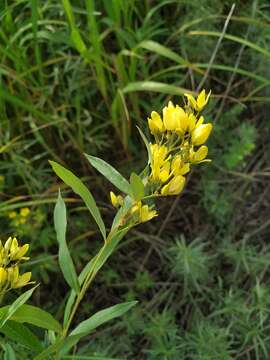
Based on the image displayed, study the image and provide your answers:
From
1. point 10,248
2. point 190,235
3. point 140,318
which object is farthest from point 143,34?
point 10,248

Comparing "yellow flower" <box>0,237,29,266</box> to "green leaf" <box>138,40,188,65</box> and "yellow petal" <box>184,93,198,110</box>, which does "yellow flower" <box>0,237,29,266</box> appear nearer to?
"yellow petal" <box>184,93,198,110</box>

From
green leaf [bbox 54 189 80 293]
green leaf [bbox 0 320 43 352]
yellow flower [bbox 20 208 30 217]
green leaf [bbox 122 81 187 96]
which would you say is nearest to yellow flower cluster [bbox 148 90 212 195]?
green leaf [bbox 54 189 80 293]

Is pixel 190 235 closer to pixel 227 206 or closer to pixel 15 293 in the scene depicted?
pixel 227 206

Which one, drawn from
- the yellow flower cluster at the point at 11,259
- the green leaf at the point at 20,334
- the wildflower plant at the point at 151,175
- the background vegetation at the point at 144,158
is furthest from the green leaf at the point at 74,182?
the background vegetation at the point at 144,158

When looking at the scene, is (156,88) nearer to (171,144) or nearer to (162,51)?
(162,51)

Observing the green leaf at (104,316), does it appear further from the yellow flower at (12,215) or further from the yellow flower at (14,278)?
the yellow flower at (12,215)
